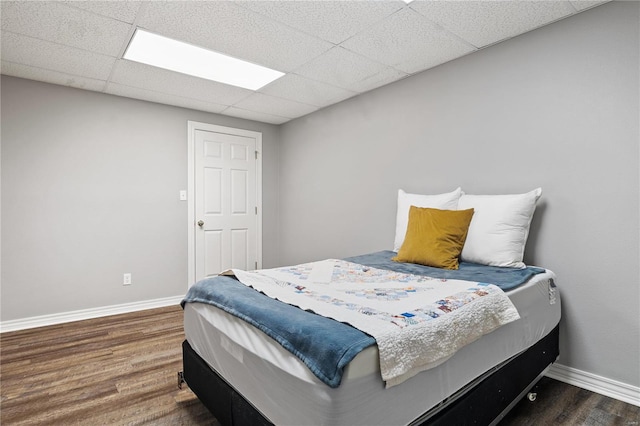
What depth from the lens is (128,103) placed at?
381cm

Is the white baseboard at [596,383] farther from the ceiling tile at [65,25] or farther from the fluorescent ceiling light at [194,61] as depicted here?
the ceiling tile at [65,25]

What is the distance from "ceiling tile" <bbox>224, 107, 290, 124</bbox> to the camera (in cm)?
434

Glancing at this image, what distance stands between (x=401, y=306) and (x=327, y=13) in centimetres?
180

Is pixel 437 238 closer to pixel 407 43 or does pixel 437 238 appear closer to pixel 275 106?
pixel 407 43

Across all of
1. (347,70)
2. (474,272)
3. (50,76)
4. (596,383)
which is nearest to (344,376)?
(474,272)

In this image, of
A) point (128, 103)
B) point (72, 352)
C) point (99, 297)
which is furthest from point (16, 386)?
point (128, 103)

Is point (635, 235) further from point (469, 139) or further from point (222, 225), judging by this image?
point (222, 225)

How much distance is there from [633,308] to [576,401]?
62cm

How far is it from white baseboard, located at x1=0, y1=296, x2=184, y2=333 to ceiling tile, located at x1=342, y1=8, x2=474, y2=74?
3331mm

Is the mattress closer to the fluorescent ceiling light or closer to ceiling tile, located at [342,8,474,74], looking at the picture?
ceiling tile, located at [342,8,474,74]

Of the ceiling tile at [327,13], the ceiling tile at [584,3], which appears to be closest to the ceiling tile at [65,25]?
the ceiling tile at [327,13]

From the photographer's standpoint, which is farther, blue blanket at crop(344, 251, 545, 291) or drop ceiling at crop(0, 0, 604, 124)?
drop ceiling at crop(0, 0, 604, 124)

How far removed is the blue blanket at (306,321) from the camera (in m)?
1.06

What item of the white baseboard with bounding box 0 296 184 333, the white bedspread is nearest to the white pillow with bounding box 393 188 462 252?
the white bedspread
